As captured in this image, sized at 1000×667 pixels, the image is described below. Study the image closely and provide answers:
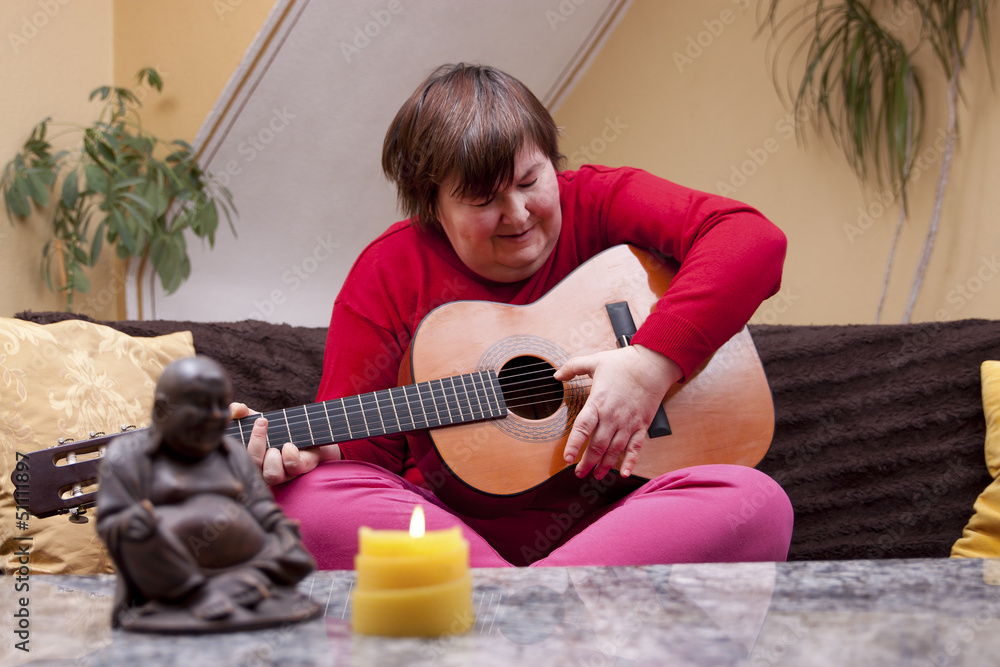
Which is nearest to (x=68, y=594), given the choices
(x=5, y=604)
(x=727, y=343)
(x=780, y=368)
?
(x=5, y=604)

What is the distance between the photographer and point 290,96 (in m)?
2.34

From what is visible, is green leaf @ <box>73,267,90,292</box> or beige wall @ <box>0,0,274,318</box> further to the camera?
green leaf @ <box>73,267,90,292</box>

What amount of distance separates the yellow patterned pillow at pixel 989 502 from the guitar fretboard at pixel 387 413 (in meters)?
0.93

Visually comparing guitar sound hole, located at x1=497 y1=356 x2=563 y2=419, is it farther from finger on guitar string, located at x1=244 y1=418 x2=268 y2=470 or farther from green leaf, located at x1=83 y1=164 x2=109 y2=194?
green leaf, located at x1=83 y1=164 x2=109 y2=194

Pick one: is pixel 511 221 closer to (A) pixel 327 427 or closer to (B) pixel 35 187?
(A) pixel 327 427

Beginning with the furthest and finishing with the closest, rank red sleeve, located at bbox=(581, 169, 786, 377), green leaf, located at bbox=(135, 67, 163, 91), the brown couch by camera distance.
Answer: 1. green leaf, located at bbox=(135, 67, 163, 91)
2. the brown couch
3. red sleeve, located at bbox=(581, 169, 786, 377)

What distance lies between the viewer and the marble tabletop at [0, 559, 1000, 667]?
1.45ft

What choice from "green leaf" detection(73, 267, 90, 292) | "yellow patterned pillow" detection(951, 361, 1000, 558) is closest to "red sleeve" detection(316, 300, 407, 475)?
"yellow patterned pillow" detection(951, 361, 1000, 558)

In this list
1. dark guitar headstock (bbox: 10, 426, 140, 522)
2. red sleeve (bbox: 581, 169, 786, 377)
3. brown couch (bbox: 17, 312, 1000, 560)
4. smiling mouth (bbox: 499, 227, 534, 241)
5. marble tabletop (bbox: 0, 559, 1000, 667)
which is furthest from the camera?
brown couch (bbox: 17, 312, 1000, 560)

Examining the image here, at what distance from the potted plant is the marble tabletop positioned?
165cm

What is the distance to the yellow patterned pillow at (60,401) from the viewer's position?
108 centimetres

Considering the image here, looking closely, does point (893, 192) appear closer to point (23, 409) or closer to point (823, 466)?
point (823, 466)

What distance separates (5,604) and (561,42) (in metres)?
2.66

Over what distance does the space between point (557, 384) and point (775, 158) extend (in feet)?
5.10
